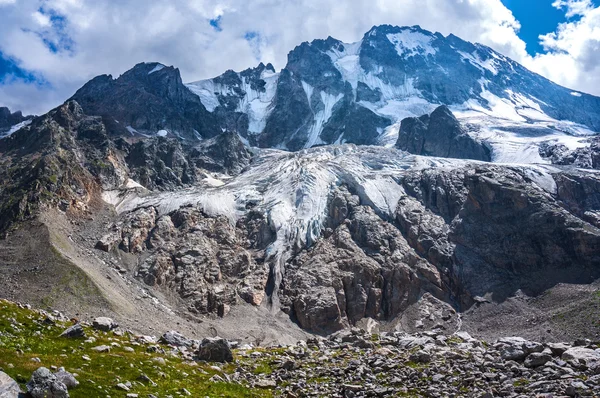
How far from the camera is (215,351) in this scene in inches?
1795

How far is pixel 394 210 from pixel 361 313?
61.5 m

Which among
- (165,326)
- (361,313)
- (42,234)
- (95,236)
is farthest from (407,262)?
(42,234)

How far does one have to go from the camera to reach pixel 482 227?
586ft

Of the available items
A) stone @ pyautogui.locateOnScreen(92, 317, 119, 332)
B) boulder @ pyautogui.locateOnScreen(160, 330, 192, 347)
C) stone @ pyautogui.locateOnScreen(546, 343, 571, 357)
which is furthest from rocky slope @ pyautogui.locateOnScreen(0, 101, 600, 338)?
stone @ pyautogui.locateOnScreen(546, 343, 571, 357)

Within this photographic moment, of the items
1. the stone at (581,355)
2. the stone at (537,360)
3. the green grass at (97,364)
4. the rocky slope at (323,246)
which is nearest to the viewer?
the green grass at (97,364)

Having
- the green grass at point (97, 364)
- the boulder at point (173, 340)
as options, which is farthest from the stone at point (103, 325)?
the green grass at point (97, 364)

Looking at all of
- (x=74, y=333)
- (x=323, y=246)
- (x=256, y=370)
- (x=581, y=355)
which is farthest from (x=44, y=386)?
(x=323, y=246)

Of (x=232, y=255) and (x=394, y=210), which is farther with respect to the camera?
(x=394, y=210)

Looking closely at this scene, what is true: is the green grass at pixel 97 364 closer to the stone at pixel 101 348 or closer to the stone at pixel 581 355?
the stone at pixel 101 348

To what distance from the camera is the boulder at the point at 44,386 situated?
18.7 meters

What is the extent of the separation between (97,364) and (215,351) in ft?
56.2

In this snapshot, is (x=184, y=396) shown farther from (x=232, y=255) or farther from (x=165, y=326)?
(x=232, y=255)

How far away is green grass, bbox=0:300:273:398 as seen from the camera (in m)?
23.6

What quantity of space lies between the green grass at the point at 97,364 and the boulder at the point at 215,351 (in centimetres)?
331
